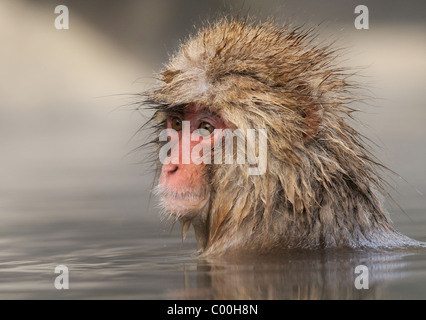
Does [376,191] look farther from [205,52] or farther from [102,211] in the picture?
[102,211]

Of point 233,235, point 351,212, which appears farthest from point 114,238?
point 351,212

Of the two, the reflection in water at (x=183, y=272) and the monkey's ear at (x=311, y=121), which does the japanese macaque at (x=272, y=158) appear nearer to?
the monkey's ear at (x=311, y=121)

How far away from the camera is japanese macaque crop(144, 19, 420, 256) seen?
5098 mm

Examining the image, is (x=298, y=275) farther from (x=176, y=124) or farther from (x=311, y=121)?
(x=176, y=124)

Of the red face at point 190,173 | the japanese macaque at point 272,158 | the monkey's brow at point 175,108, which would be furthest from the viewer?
the monkey's brow at point 175,108

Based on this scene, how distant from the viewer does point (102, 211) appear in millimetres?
8133

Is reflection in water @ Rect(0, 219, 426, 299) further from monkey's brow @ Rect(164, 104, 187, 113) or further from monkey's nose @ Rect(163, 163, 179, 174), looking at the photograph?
monkey's brow @ Rect(164, 104, 187, 113)

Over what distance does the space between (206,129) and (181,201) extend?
17.0 inches

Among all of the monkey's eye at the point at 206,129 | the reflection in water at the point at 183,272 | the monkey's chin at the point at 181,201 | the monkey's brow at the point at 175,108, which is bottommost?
the reflection in water at the point at 183,272

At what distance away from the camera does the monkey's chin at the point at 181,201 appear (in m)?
5.24

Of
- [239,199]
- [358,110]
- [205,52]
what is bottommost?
[239,199]

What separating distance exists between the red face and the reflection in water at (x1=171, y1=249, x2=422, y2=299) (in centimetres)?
38

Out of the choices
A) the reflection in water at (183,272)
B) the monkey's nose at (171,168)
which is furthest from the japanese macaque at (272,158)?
the reflection in water at (183,272)
